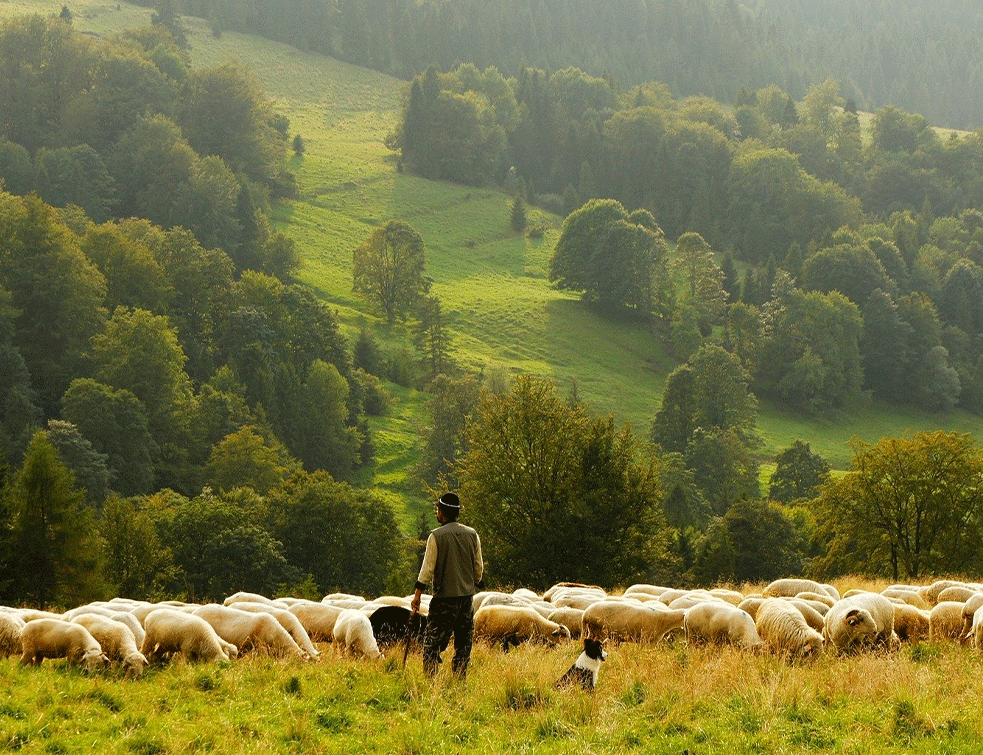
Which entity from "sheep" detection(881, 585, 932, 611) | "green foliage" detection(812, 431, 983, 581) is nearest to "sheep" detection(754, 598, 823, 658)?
"sheep" detection(881, 585, 932, 611)

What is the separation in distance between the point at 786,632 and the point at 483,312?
122364 millimetres

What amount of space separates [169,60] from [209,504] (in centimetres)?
12529

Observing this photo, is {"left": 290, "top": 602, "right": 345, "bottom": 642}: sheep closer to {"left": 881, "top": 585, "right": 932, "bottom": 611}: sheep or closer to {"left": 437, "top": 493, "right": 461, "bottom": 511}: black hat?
{"left": 437, "top": 493, "right": 461, "bottom": 511}: black hat

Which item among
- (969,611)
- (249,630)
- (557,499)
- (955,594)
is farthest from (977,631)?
(557,499)

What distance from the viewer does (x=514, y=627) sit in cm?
2097

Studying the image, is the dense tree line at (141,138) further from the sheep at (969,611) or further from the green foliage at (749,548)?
the sheep at (969,611)

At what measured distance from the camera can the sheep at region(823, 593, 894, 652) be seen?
65.1ft

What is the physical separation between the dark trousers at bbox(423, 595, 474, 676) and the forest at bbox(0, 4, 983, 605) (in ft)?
98.6

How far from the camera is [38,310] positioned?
346ft

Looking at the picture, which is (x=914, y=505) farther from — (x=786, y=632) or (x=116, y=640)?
(x=116, y=640)

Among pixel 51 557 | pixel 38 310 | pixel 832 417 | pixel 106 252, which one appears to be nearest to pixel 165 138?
pixel 106 252

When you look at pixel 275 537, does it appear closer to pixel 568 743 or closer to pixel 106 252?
pixel 106 252

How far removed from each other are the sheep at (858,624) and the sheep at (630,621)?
8.40 ft

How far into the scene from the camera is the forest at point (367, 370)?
52.9 metres
